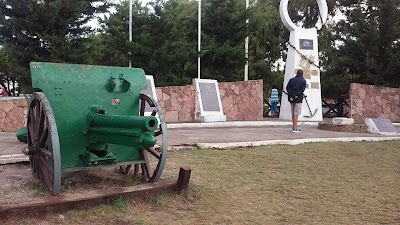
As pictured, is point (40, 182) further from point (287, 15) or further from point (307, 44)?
point (307, 44)

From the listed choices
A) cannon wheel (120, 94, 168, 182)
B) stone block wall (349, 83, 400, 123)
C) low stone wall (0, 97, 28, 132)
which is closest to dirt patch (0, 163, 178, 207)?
cannon wheel (120, 94, 168, 182)

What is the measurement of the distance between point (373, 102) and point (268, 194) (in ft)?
40.4

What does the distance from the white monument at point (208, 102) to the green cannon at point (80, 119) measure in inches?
281

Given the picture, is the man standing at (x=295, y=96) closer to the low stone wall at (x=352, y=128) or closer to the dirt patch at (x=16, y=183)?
the low stone wall at (x=352, y=128)

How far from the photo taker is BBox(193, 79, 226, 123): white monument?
11.5 m

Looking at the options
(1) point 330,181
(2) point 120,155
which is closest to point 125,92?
(2) point 120,155

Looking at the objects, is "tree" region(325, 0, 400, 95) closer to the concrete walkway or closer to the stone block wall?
the stone block wall

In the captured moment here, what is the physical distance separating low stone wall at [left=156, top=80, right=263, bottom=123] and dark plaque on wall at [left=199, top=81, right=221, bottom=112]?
0.28m

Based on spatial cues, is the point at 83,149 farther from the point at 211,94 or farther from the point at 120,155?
the point at 211,94

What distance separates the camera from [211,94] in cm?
1188

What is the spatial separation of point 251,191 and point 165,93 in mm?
7649

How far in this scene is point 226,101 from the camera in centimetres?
1302

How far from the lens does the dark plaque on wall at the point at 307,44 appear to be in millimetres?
13469

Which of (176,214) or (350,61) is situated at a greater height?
(350,61)
